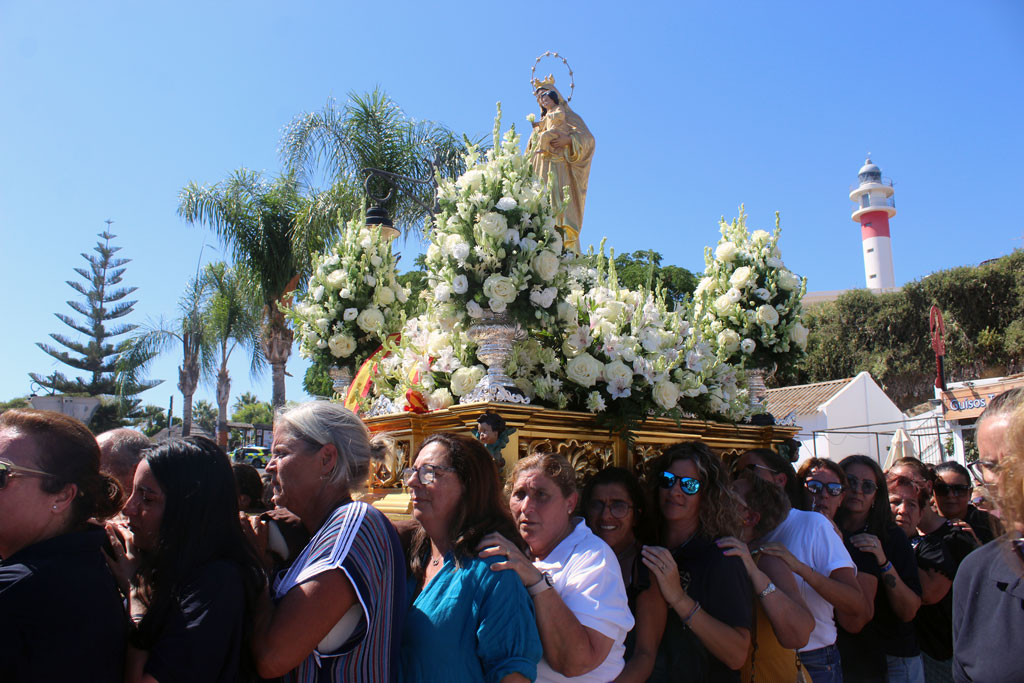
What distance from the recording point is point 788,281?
19.6 ft

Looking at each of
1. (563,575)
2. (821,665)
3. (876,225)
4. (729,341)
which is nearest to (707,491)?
(563,575)

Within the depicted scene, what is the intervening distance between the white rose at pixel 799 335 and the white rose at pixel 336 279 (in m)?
3.55

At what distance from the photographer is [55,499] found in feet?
6.72

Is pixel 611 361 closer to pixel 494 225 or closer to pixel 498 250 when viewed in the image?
pixel 498 250

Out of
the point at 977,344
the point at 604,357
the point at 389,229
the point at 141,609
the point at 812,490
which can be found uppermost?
the point at 977,344

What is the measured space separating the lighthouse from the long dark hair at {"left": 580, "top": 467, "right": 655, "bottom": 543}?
176 ft

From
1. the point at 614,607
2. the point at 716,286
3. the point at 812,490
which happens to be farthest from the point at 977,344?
the point at 614,607

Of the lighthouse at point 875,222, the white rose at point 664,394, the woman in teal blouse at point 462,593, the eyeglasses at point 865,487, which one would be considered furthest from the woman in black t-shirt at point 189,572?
the lighthouse at point 875,222

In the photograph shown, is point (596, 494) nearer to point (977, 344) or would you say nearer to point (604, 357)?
point (604, 357)

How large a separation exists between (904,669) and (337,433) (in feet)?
11.1

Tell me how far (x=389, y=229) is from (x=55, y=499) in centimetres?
453

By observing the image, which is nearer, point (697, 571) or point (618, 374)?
point (697, 571)

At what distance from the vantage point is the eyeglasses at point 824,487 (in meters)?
3.99

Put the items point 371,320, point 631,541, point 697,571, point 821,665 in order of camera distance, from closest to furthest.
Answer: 1. point 697,571
2. point 631,541
3. point 821,665
4. point 371,320
